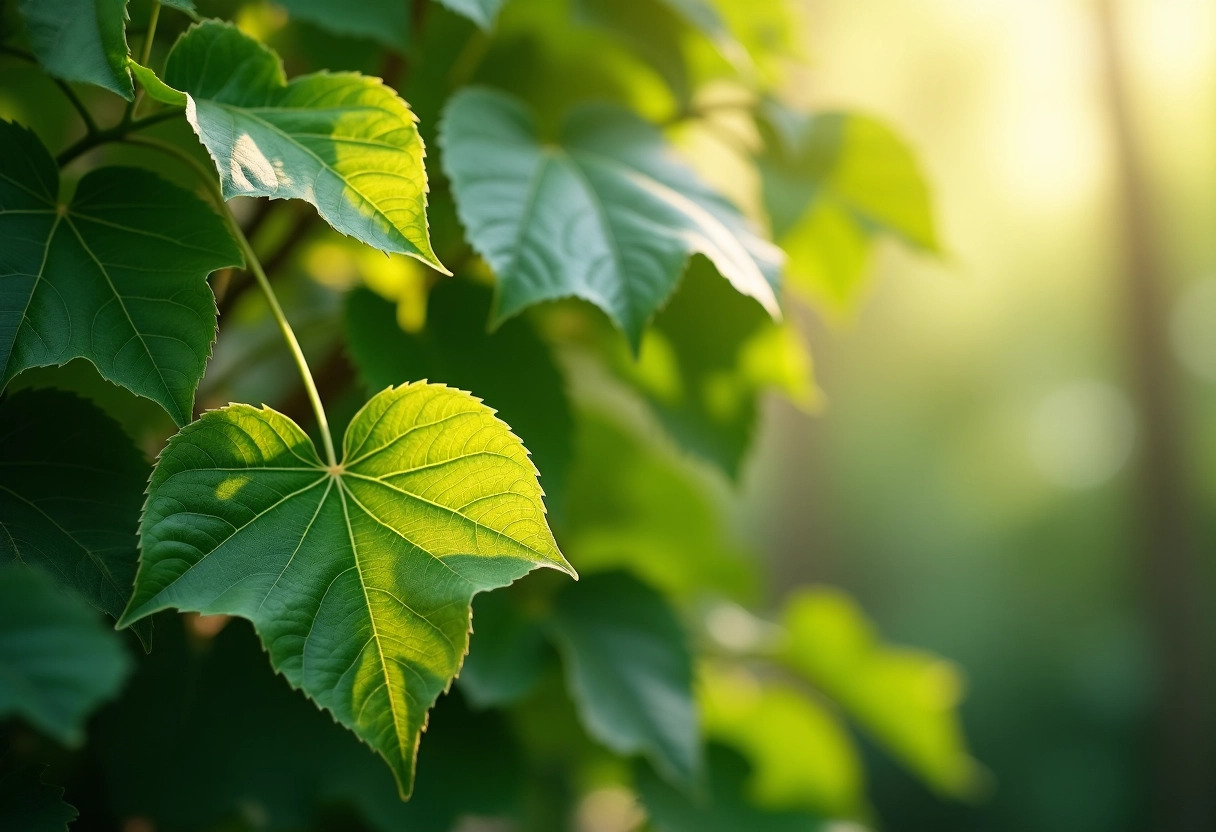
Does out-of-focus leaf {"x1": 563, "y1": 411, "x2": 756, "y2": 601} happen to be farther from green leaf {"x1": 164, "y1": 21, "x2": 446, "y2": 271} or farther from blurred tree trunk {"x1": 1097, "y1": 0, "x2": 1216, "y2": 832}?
blurred tree trunk {"x1": 1097, "y1": 0, "x2": 1216, "y2": 832}

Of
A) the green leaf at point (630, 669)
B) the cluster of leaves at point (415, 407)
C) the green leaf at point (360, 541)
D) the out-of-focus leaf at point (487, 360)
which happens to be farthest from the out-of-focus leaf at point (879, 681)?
the green leaf at point (360, 541)

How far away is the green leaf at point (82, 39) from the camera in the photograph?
26 centimetres

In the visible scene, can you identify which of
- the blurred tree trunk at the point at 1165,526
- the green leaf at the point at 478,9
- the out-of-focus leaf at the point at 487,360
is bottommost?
the blurred tree trunk at the point at 1165,526

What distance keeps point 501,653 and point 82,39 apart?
1.10ft

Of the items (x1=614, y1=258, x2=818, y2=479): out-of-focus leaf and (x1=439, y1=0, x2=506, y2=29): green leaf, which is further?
(x1=614, y1=258, x2=818, y2=479): out-of-focus leaf

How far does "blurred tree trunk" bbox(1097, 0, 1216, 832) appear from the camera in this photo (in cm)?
218

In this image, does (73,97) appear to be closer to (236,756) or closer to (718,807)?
(236,756)

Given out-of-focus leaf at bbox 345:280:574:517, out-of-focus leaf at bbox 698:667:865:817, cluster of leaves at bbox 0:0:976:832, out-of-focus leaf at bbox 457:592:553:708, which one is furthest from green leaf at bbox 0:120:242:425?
out-of-focus leaf at bbox 698:667:865:817

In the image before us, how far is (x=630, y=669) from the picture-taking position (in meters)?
0.49

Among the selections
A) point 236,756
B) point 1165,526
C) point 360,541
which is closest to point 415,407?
point 360,541

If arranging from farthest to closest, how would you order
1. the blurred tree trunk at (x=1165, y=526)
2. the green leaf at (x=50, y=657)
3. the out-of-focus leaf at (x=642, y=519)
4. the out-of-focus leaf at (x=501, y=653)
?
the blurred tree trunk at (x=1165, y=526), the out-of-focus leaf at (x=642, y=519), the out-of-focus leaf at (x=501, y=653), the green leaf at (x=50, y=657)

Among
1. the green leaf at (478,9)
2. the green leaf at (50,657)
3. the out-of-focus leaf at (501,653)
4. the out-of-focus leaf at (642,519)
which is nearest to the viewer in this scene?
the green leaf at (50,657)

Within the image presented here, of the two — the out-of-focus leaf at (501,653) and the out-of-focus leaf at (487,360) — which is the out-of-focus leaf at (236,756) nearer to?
the out-of-focus leaf at (501,653)

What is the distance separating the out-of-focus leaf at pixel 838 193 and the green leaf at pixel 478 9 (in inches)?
7.8
